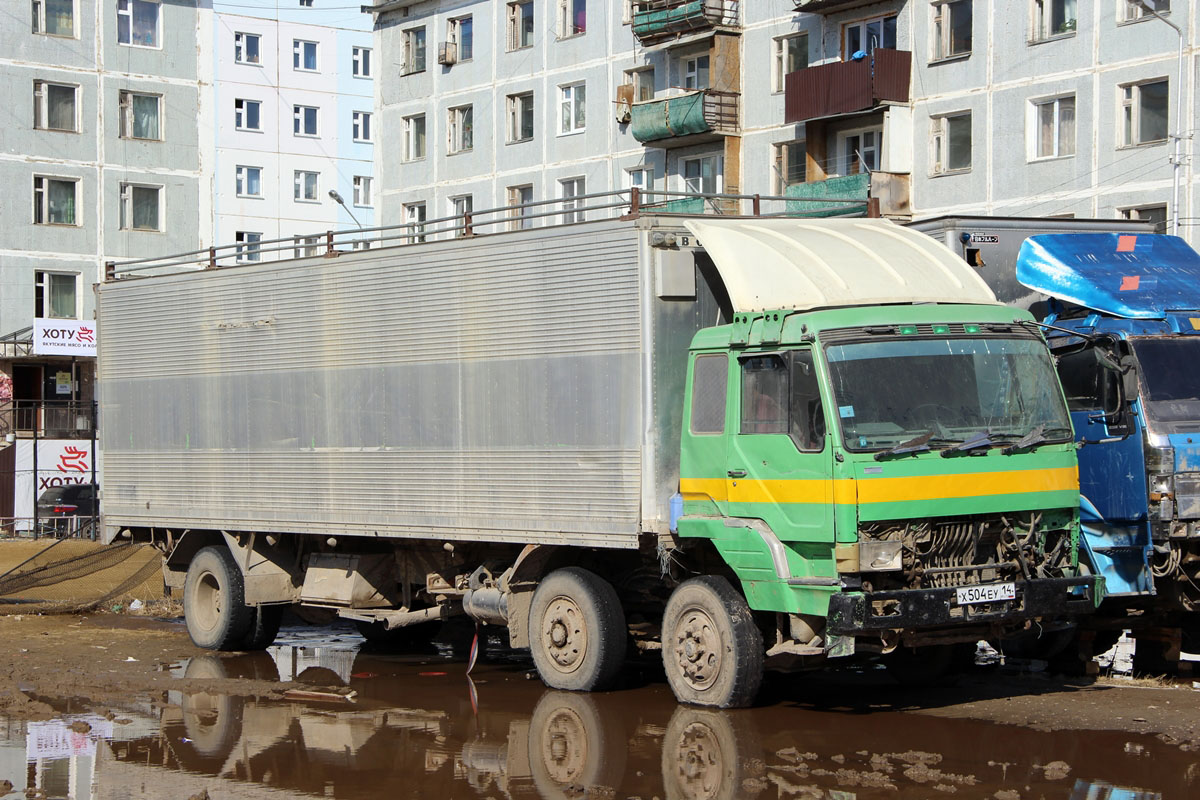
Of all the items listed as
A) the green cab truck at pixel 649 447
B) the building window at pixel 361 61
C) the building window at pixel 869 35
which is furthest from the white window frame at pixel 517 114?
the green cab truck at pixel 649 447

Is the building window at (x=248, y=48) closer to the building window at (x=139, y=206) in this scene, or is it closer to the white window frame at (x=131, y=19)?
the white window frame at (x=131, y=19)

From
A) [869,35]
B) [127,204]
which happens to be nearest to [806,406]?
[869,35]

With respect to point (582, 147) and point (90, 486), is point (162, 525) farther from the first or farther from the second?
point (582, 147)

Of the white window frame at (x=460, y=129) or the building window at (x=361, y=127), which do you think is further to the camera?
the building window at (x=361, y=127)

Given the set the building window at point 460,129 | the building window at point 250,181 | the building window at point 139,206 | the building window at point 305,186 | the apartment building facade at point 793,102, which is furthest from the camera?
the building window at point 305,186

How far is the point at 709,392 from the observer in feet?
39.5

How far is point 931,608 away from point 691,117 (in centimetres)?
3246

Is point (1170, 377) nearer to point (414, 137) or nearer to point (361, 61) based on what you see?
point (414, 137)

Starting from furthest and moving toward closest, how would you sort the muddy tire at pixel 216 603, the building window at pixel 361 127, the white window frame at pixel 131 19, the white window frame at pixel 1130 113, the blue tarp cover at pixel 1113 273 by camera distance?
the building window at pixel 361 127, the white window frame at pixel 131 19, the white window frame at pixel 1130 113, the muddy tire at pixel 216 603, the blue tarp cover at pixel 1113 273

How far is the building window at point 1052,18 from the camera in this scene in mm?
34812

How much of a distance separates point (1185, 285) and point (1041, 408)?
263cm

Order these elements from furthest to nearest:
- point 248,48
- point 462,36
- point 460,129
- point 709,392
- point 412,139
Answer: point 248,48
point 412,139
point 462,36
point 460,129
point 709,392

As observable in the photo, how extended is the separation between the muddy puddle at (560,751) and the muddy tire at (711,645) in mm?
186

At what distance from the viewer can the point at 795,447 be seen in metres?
11.1
